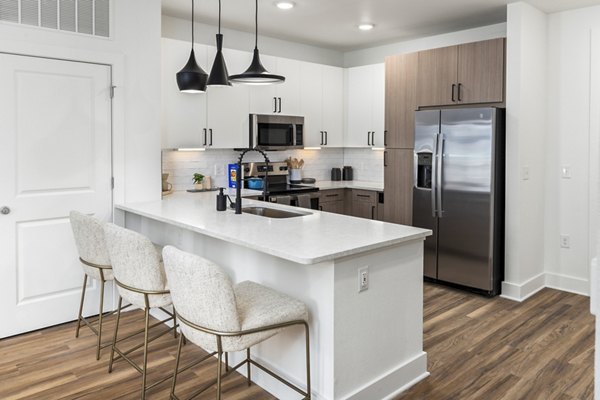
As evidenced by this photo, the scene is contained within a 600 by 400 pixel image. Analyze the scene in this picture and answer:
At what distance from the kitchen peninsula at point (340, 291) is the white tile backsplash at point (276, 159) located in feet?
6.56

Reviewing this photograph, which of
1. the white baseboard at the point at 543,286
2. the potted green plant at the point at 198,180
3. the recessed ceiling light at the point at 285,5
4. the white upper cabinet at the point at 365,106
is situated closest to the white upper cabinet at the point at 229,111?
the potted green plant at the point at 198,180

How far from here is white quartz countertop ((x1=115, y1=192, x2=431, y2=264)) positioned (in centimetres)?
225

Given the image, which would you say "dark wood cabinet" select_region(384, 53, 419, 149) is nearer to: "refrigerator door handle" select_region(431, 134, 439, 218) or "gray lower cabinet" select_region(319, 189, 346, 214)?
"refrigerator door handle" select_region(431, 134, 439, 218)

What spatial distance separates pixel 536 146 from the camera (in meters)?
4.46

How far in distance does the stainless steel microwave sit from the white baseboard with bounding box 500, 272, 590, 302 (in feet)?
8.54

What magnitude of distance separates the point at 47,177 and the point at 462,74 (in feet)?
11.8

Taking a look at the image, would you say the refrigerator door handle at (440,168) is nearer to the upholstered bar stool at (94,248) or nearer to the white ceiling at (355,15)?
the white ceiling at (355,15)

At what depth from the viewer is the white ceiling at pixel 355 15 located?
4.27 metres

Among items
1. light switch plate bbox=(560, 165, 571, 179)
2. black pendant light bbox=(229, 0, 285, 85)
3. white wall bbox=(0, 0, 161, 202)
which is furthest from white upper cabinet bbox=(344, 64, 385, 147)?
white wall bbox=(0, 0, 161, 202)

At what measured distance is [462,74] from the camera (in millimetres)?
4520

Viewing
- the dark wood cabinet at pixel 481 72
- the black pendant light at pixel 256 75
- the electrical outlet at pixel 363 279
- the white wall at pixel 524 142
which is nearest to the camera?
the electrical outlet at pixel 363 279

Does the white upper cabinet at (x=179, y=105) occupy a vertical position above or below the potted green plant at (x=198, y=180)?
above

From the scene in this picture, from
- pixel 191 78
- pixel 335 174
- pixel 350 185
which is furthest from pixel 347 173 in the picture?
pixel 191 78

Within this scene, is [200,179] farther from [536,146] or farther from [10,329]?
[536,146]
